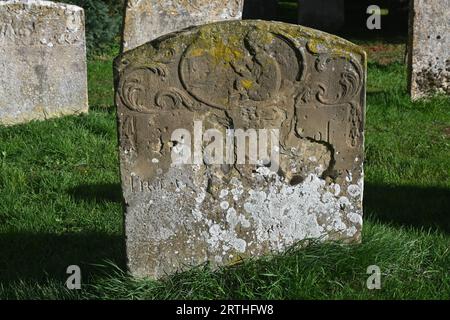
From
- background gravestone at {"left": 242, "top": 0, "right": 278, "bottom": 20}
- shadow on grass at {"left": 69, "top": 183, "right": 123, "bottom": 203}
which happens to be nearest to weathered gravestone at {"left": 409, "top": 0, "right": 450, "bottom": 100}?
shadow on grass at {"left": 69, "top": 183, "right": 123, "bottom": 203}

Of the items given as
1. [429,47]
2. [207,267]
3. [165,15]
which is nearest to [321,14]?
[429,47]

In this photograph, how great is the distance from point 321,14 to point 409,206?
38.3 ft

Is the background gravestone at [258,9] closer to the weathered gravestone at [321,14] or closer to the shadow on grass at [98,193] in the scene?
the weathered gravestone at [321,14]

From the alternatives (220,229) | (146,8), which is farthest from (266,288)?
(146,8)

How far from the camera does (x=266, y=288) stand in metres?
4.35

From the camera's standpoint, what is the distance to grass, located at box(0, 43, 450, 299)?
4457 mm

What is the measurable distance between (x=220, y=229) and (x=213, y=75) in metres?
0.88

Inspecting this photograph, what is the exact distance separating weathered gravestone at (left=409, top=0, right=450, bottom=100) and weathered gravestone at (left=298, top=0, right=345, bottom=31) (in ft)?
24.2

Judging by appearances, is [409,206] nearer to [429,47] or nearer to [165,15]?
[429,47]

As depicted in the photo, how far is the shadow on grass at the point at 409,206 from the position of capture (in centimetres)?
586

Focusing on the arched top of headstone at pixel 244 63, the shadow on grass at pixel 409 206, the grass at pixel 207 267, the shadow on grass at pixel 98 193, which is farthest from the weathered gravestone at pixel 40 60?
the arched top of headstone at pixel 244 63

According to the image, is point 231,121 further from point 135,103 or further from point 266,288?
point 266,288

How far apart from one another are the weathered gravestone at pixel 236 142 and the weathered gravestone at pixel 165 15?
5292mm

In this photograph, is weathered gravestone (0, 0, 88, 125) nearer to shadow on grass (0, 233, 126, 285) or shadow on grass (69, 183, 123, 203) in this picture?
shadow on grass (69, 183, 123, 203)
